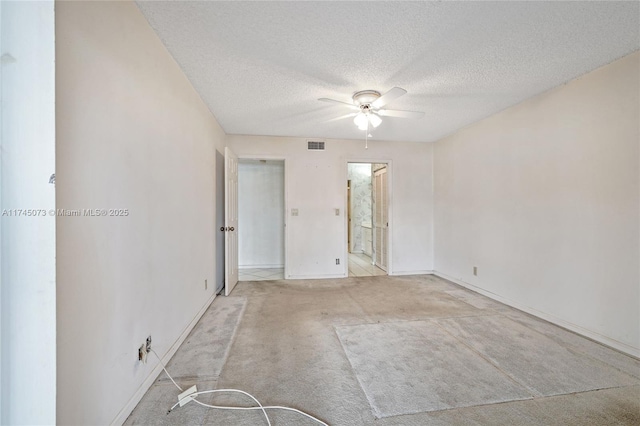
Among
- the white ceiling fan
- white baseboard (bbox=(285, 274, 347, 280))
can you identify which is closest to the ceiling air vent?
the white ceiling fan

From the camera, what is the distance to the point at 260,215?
5512 millimetres

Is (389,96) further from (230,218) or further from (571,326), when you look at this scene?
(571,326)

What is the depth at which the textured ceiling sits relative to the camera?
5.24 ft

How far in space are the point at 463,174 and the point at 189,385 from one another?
421 centimetres

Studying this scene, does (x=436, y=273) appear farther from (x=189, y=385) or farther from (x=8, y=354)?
(x=8, y=354)

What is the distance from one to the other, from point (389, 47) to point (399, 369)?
2429 mm

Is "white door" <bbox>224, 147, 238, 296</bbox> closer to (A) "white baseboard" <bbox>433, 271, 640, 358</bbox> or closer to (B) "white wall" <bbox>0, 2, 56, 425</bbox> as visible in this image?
(B) "white wall" <bbox>0, 2, 56, 425</bbox>

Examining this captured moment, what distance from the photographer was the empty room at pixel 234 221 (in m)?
0.90

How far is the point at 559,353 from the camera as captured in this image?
6.79ft

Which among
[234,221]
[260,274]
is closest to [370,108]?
[234,221]

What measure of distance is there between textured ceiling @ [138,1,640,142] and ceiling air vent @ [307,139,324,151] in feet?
4.53

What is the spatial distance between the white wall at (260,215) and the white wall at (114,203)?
3.22 metres

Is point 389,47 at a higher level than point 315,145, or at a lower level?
higher

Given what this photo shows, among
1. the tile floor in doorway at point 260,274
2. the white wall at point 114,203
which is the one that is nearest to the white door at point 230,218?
the tile floor in doorway at point 260,274
